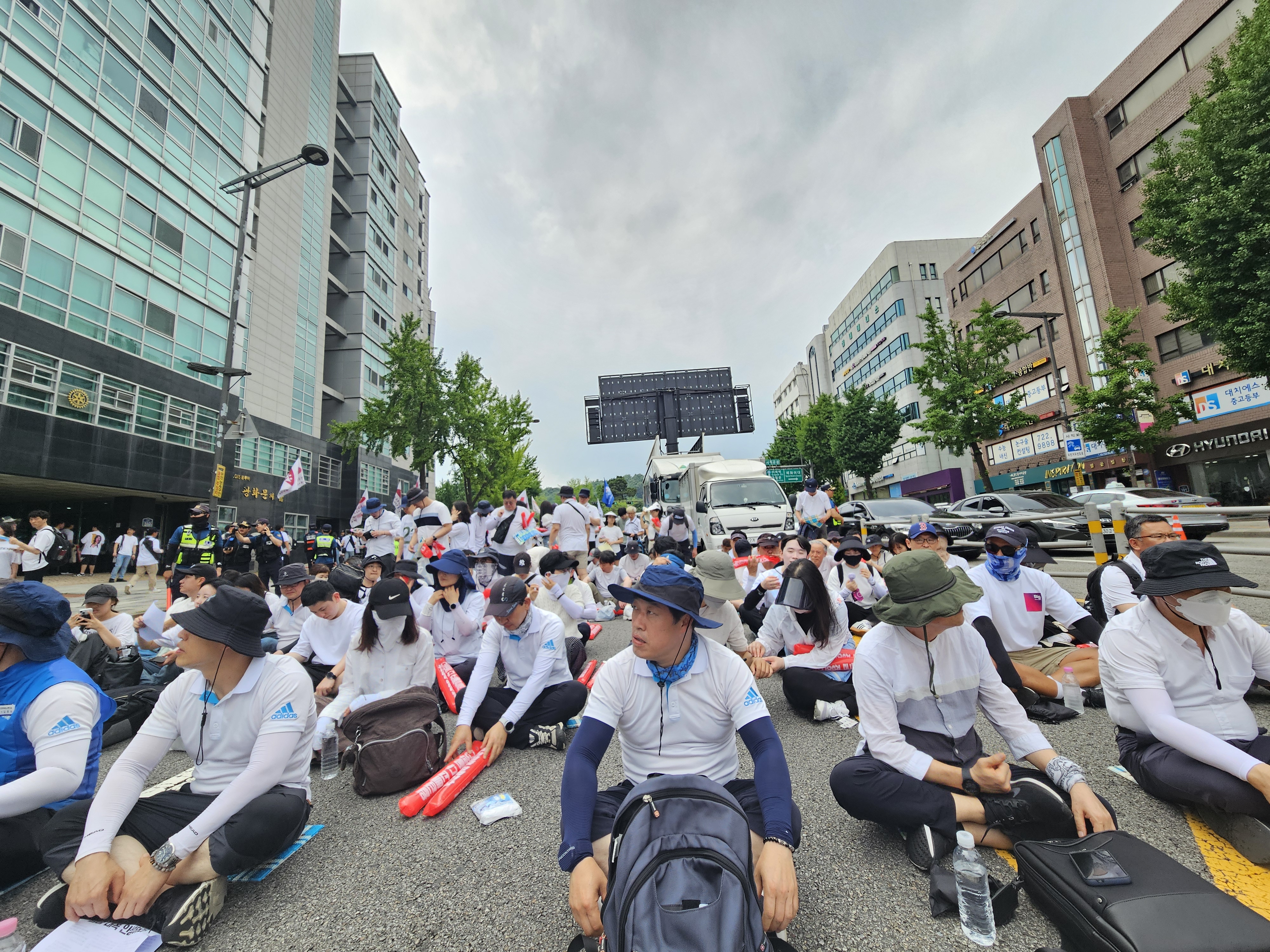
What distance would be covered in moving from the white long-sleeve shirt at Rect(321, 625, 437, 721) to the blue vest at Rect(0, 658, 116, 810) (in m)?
1.61

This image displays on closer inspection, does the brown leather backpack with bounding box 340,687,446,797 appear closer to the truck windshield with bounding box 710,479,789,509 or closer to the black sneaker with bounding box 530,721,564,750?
the black sneaker with bounding box 530,721,564,750

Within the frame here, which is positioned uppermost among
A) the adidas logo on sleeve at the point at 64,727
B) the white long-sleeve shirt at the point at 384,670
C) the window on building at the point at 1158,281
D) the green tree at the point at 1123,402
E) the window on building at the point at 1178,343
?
the window on building at the point at 1158,281

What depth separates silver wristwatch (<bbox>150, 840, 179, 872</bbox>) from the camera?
2180mm

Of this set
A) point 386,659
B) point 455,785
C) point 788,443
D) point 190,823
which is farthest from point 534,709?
point 788,443

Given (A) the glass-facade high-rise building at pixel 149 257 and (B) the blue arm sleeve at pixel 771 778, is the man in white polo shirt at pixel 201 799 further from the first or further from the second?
(A) the glass-facade high-rise building at pixel 149 257

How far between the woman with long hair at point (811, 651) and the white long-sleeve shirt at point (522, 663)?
153 cm

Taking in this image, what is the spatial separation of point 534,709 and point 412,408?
969 inches

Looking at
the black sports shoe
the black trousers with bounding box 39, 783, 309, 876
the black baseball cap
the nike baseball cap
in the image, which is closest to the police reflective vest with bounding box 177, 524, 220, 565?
the nike baseball cap

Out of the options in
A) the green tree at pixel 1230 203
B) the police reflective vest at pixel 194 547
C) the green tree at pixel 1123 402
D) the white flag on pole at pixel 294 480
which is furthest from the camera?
the green tree at pixel 1123 402

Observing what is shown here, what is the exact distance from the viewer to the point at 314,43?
33.9 meters

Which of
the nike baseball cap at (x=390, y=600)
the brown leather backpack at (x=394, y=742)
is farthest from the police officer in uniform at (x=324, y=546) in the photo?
the brown leather backpack at (x=394, y=742)

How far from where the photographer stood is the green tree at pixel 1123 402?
2180 cm

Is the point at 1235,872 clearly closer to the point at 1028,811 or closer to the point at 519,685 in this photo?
the point at 1028,811

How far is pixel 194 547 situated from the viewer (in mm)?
10586
